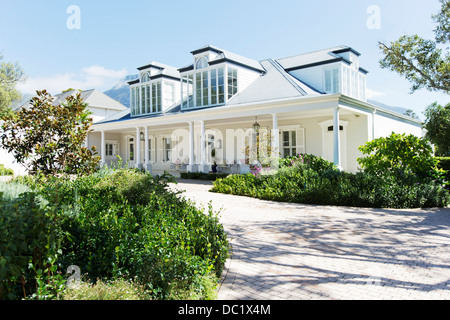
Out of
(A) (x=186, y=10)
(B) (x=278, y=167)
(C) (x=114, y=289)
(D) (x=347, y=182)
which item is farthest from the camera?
(B) (x=278, y=167)

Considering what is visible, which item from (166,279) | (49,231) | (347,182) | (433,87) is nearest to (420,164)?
(347,182)

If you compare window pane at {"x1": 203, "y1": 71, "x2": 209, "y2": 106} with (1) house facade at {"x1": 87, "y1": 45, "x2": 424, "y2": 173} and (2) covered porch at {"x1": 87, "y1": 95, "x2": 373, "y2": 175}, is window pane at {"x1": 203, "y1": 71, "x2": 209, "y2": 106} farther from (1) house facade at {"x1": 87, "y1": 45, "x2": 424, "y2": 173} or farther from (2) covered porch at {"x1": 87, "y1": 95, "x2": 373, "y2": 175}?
(2) covered porch at {"x1": 87, "y1": 95, "x2": 373, "y2": 175}

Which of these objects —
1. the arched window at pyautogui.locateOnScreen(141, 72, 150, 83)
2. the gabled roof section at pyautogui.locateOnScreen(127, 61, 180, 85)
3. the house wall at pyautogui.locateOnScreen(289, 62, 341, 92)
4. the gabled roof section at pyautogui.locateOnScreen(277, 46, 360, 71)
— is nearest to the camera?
the house wall at pyautogui.locateOnScreen(289, 62, 341, 92)

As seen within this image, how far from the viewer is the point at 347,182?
10.4m

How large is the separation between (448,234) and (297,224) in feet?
9.70

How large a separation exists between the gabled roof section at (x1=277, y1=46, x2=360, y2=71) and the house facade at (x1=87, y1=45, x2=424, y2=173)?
0.19 feet

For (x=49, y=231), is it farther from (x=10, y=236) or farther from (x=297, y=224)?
(x=297, y=224)

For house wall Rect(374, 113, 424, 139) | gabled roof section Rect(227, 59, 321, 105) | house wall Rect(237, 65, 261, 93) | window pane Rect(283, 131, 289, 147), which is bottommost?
window pane Rect(283, 131, 289, 147)

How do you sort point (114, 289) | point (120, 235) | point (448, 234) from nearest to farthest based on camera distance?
point (114, 289), point (120, 235), point (448, 234)

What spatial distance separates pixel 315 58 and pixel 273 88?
3604mm

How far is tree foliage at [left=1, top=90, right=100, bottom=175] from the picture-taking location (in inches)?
261

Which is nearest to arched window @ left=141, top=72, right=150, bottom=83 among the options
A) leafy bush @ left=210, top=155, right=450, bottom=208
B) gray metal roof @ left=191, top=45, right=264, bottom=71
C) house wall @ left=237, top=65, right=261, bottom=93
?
gray metal roof @ left=191, top=45, right=264, bottom=71

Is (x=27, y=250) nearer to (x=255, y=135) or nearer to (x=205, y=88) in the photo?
(x=255, y=135)

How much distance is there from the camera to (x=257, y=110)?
15523 millimetres
